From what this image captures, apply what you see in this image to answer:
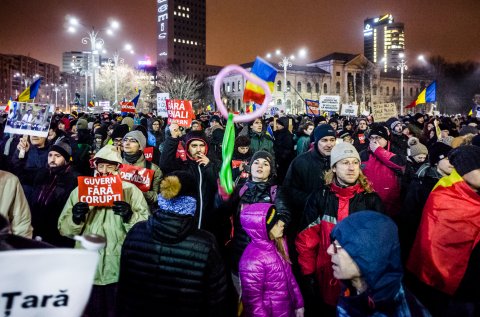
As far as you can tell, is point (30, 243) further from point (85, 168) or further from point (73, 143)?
point (73, 143)

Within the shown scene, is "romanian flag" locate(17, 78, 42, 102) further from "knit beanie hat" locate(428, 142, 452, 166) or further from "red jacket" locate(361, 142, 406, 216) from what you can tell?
"knit beanie hat" locate(428, 142, 452, 166)

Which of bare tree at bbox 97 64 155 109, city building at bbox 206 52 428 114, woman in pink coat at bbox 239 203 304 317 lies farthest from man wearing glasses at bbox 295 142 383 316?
city building at bbox 206 52 428 114

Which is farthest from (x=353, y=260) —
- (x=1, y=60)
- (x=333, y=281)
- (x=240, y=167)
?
(x=1, y=60)

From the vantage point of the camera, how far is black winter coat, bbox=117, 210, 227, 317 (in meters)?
2.65

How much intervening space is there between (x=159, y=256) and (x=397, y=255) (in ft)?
4.89

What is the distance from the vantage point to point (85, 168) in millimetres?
7449

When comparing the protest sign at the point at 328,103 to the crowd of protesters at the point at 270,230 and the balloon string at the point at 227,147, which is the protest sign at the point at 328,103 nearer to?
the crowd of protesters at the point at 270,230

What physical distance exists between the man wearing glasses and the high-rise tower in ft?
532

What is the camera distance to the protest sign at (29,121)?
5922mm

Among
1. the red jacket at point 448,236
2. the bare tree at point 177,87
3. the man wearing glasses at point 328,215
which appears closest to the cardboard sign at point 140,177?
the man wearing glasses at point 328,215

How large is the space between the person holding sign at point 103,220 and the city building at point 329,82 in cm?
8425

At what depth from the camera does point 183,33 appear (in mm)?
166500

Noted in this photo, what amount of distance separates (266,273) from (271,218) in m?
0.49

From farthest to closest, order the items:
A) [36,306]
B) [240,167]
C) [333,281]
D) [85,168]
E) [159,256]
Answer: [85,168]
[240,167]
[333,281]
[159,256]
[36,306]
